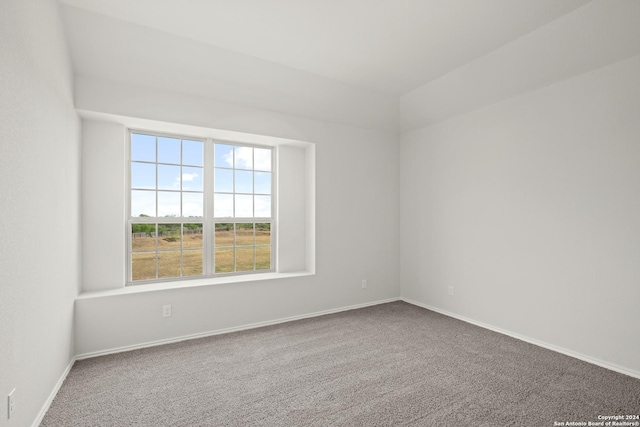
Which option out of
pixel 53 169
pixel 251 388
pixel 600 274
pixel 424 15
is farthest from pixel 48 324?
pixel 600 274

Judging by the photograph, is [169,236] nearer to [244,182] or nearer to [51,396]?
[244,182]

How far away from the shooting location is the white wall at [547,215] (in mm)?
2412

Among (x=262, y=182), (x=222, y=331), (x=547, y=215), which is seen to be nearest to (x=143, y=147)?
(x=262, y=182)

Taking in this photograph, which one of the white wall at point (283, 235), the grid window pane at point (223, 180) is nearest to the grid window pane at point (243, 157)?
the grid window pane at point (223, 180)

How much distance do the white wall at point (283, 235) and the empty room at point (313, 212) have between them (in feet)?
0.07

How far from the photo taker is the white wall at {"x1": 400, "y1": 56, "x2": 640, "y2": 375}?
2412 millimetres

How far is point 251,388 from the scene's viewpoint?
86.5 inches

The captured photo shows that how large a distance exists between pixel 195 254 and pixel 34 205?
1859 mm

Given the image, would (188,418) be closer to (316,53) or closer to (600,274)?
(316,53)

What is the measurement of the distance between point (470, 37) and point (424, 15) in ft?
1.82

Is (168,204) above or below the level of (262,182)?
below

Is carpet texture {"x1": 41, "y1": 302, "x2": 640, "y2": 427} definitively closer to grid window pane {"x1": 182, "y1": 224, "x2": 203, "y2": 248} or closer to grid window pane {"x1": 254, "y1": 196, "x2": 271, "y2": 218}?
grid window pane {"x1": 182, "y1": 224, "x2": 203, "y2": 248}

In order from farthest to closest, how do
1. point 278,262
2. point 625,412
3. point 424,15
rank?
1. point 278,262
2. point 424,15
3. point 625,412

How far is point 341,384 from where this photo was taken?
7.34ft
